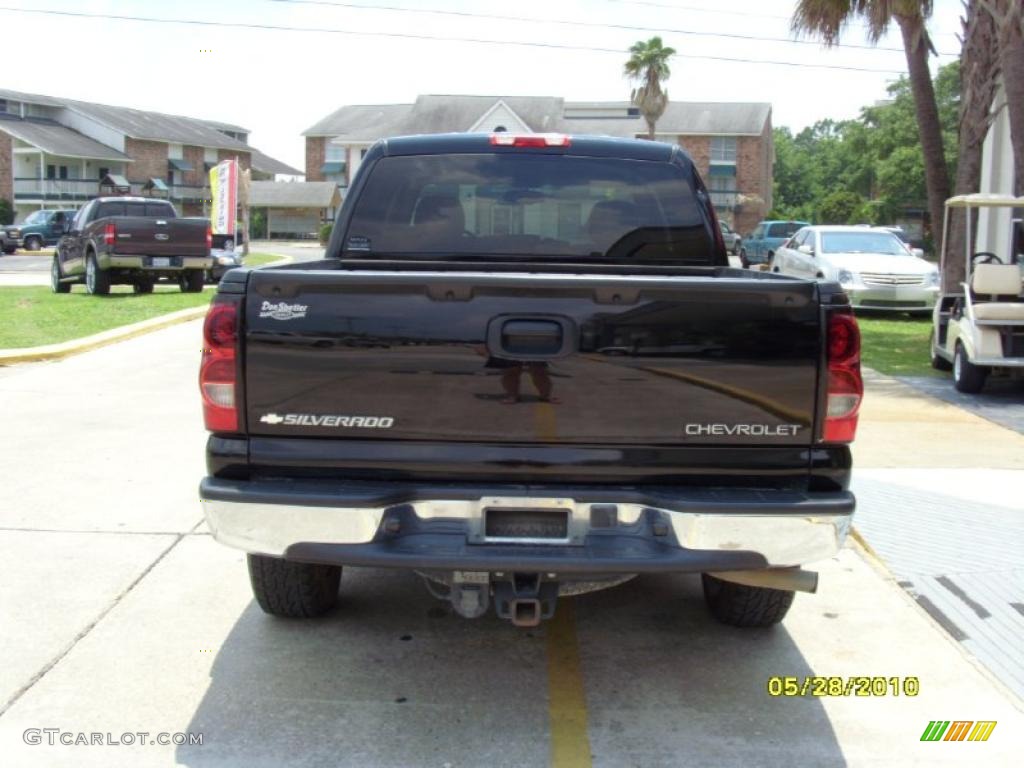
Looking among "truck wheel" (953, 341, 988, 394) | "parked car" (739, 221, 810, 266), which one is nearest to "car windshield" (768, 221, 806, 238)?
"parked car" (739, 221, 810, 266)

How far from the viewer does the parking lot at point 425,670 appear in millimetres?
3840

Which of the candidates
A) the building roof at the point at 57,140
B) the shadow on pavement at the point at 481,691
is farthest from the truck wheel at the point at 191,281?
A: the building roof at the point at 57,140

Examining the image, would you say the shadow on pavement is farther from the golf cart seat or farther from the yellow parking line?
the golf cart seat

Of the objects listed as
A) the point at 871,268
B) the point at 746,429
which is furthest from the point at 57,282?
the point at 746,429

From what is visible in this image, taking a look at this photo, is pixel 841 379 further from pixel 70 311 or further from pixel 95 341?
pixel 70 311

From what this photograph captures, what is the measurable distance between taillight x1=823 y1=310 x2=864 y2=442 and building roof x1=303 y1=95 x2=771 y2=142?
191ft

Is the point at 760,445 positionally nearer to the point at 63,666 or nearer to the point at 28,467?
the point at 63,666

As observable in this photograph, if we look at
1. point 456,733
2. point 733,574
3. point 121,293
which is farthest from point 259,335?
point 121,293

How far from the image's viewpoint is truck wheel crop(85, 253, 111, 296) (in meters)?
19.9

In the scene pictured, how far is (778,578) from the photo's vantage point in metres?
4.04

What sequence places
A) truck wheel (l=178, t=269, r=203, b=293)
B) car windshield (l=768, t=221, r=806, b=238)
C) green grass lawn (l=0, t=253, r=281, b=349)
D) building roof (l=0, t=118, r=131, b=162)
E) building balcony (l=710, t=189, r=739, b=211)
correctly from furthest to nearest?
building balcony (l=710, t=189, r=739, b=211) < building roof (l=0, t=118, r=131, b=162) < car windshield (l=768, t=221, r=806, b=238) < truck wheel (l=178, t=269, r=203, b=293) < green grass lawn (l=0, t=253, r=281, b=349)

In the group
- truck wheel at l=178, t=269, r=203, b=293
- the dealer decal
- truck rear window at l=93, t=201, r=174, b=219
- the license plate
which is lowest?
the license plate

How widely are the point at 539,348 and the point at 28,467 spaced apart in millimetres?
Result: 5115
